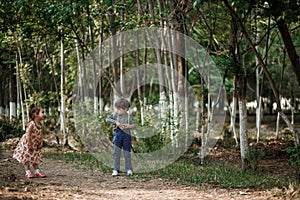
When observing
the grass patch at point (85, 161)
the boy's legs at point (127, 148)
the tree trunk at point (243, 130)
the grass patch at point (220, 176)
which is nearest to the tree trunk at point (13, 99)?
the grass patch at point (85, 161)

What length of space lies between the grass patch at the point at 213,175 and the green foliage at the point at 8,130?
607 centimetres

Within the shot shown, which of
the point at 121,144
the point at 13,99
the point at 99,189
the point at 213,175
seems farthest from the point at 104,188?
the point at 13,99

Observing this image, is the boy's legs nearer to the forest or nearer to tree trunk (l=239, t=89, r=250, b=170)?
the forest

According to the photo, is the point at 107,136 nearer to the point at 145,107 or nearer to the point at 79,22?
the point at 145,107

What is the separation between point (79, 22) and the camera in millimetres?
13109

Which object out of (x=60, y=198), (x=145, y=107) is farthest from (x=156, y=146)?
(x=60, y=198)

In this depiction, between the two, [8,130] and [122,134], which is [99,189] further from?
[8,130]

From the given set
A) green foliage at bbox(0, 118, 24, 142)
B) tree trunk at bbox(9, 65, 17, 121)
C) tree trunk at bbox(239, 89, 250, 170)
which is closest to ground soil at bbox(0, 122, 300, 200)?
tree trunk at bbox(239, 89, 250, 170)

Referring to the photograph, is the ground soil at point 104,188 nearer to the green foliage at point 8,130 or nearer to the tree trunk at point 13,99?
the green foliage at point 8,130

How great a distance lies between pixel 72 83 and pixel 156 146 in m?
12.0

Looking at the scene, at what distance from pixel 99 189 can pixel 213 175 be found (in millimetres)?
2261

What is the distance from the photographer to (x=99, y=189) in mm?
6910

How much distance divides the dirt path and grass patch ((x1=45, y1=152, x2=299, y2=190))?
326mm

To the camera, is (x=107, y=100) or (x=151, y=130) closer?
(x=151, y=130)
